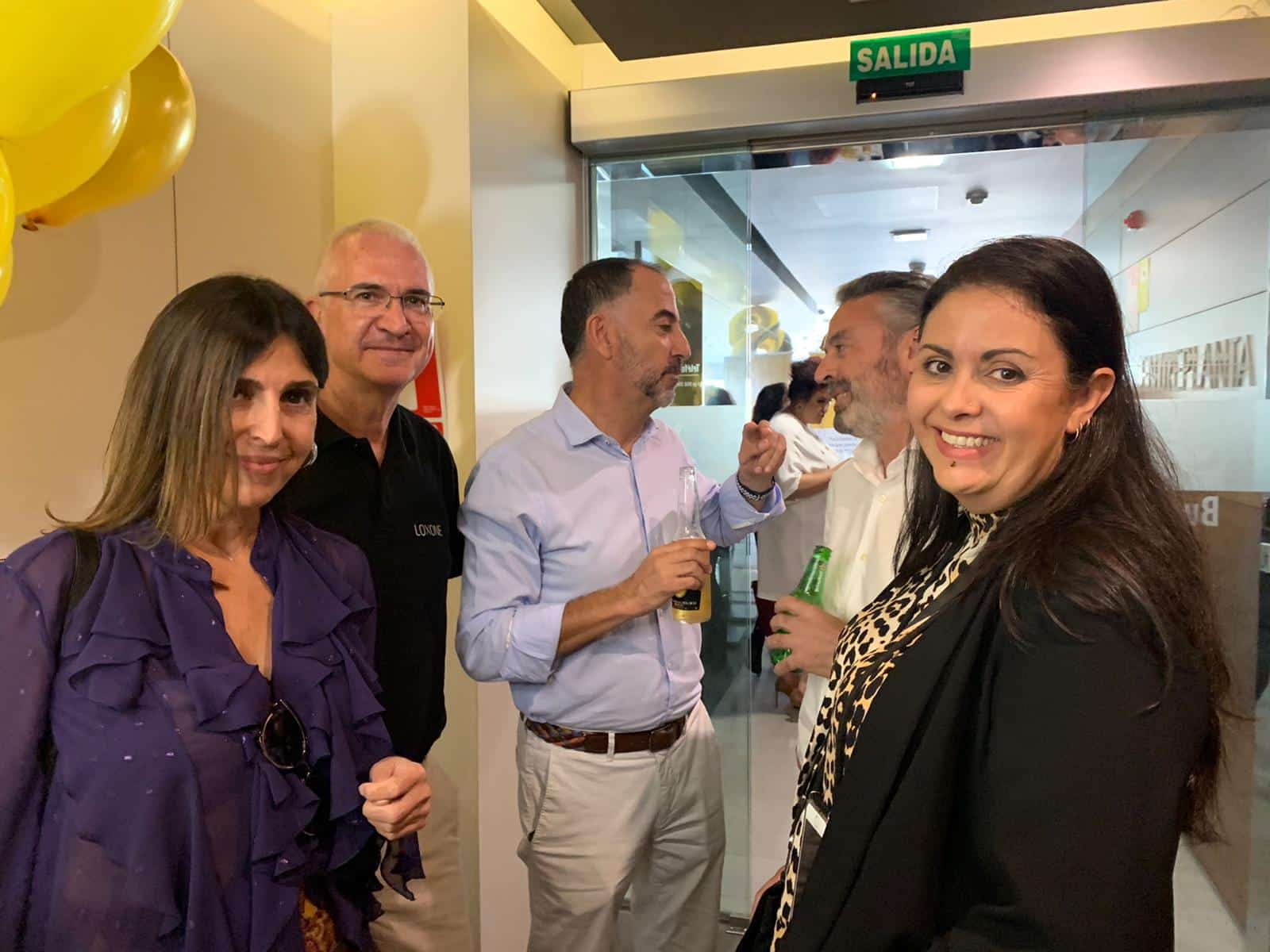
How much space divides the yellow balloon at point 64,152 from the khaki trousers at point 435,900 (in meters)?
1.38

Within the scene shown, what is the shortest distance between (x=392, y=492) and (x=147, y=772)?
84 centimetres

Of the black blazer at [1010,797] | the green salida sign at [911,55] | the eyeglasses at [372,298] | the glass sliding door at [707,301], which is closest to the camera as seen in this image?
the black blazer at [1010,797]

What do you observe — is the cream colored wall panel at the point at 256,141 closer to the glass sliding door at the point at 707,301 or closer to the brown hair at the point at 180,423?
the brown hair at the point at 180,423

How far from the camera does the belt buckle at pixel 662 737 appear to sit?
1922mm

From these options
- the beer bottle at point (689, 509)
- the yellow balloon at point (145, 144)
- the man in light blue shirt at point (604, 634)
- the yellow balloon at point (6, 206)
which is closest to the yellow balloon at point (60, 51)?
the yellow balloon at point (6, 206)

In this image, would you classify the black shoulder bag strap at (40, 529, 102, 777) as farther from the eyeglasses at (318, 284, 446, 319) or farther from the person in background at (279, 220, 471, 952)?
the eyeglasses at (318, 284, 446, 319)

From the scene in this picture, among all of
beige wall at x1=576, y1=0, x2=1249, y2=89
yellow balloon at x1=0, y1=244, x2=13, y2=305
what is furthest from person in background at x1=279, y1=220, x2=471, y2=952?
beige wall at x1=576, y1=0, x2=1249, y2=89

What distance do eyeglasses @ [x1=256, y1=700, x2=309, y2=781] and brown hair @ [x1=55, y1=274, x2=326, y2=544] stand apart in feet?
0.95

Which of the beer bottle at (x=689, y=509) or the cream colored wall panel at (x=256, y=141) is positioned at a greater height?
the cream colored wall panel at (x=256, y=141)

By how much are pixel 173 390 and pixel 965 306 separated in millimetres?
1095

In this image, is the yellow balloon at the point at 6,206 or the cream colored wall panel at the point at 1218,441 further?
the cream colored wall panel at the point at 1218,441

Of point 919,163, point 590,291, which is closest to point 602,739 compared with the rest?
point 590,291

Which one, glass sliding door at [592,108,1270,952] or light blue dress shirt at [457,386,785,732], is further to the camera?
glass sliding door at [592,108,1270,952]

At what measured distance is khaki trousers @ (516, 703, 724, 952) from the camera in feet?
6.17
